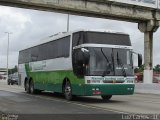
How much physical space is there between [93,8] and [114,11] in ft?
7.08

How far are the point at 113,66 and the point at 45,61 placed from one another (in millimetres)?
6226

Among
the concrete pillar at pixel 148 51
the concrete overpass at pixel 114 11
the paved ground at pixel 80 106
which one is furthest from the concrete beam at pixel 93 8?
the paved ground at pixel 80 106

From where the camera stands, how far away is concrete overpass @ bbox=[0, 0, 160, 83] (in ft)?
96.7

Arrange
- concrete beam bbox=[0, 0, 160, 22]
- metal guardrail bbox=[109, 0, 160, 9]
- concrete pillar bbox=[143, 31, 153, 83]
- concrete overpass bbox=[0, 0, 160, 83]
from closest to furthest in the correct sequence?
1. concrete beam bbox=[0, 0, 160, 22]
2. concrete overpass bbox=[0, 0, 160, 83]
3. metal guardrail bbox=[109, 0, 160, 9]
4. concrete pillar bbox=[143, 31, 153, 83]

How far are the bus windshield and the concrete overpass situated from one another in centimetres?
1088

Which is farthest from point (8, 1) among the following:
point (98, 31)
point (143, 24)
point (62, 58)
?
point (143, 24)

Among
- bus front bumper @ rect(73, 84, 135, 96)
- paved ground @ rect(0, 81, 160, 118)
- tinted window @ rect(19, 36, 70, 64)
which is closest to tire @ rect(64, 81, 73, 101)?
paved ground @ rect(0, 81, 160, 118)

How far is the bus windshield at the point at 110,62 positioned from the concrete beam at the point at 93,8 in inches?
428

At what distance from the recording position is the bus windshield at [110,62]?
61.7ft

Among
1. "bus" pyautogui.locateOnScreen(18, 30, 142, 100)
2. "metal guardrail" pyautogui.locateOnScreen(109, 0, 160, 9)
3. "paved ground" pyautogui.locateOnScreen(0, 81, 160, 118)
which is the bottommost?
"paved ground" pyautogui.locateOnScreen(0, 81, 160, 118)

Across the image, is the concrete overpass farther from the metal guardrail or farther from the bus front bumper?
the bus front bumper

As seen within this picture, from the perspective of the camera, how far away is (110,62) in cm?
1905

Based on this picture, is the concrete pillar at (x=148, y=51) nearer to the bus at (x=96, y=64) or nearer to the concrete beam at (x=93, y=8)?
the concrete beam at (x=93, y=8)

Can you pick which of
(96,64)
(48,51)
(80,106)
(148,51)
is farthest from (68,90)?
(148,51)
